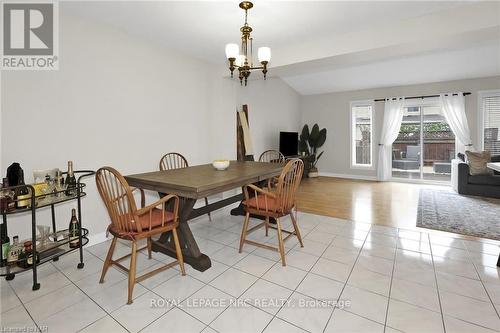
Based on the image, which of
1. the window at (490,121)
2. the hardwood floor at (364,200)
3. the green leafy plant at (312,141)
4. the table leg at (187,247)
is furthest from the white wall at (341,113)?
the table leg at (187,247)

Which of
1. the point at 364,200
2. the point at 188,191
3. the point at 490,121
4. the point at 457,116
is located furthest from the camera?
the point at 457,116

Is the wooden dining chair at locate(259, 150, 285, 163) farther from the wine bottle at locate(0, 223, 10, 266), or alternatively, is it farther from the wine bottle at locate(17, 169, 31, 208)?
the wine bottle at locate(0, 223, 10, 266)

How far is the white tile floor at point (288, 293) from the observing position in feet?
5.16

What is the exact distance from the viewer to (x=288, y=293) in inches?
73.7

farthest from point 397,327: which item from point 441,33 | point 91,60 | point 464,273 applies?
point 91,60

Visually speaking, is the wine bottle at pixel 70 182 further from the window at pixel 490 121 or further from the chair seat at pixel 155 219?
the window at pixel 490 121

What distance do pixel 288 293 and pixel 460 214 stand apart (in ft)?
11.0

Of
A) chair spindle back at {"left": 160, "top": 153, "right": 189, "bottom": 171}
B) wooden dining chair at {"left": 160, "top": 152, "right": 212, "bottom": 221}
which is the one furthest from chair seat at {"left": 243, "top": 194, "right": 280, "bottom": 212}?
chair spindle back at {"left": 160, "top": 153, "right": 189, "bottom": 171}

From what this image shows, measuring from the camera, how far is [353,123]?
23.1ft

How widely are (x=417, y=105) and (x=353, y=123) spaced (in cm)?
152

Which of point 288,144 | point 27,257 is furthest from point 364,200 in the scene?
point 27,257

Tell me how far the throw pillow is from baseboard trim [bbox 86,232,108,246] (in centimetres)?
620

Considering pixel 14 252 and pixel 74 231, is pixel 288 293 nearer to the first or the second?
pixel 74 231

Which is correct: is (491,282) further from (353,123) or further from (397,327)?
(353,123)
